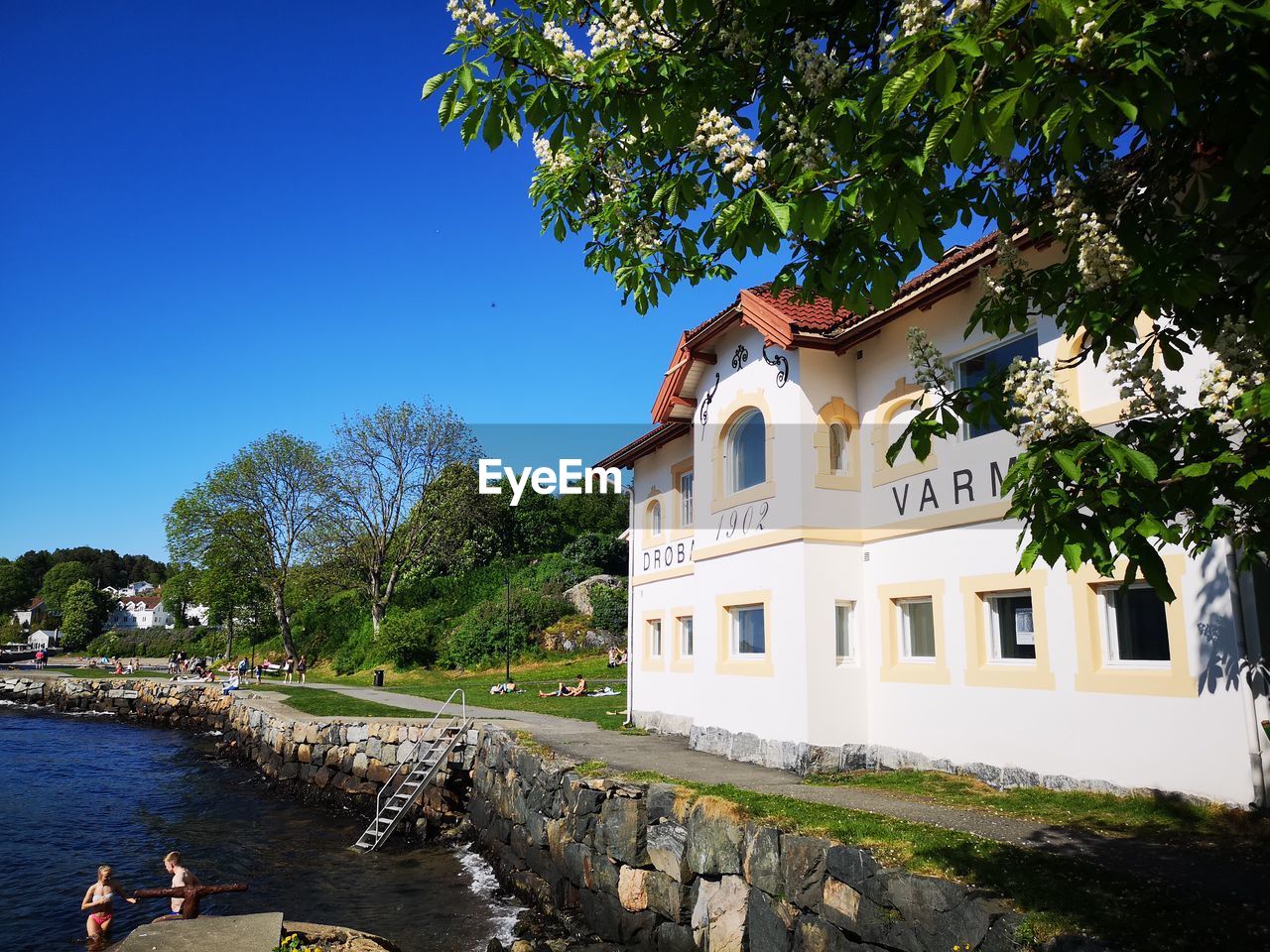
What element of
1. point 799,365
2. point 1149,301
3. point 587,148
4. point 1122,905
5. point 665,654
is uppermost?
point 799,365

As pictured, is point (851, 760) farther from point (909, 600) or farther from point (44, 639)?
point (44, 639)

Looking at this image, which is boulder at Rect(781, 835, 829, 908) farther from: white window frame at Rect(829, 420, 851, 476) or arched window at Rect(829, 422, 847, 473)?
arched window at Rect(829, 422, 847, 473)

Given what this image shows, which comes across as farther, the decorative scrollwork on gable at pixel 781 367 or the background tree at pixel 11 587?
the background tree at pixel 11 587

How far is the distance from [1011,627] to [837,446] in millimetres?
4012

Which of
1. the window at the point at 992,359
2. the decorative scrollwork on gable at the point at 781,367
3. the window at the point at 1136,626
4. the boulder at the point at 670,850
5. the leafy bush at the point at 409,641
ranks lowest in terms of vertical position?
the boulder at the point at 670,850

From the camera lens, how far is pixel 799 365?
45.1ft

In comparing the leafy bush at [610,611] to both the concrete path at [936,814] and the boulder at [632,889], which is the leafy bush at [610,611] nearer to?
the concrete path at [936,814]

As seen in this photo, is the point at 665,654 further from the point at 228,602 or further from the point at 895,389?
the point at 228,602

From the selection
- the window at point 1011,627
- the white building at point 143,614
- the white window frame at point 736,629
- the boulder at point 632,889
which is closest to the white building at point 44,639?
the white building at point 143,614

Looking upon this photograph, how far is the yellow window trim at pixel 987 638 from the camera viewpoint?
10.7m

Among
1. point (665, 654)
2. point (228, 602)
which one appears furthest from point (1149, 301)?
point (228, 602)

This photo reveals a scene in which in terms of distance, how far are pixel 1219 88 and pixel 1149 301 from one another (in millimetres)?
922

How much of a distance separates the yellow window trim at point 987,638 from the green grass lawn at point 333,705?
49.8 feet

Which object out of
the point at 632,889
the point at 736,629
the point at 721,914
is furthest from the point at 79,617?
the point at 721,914
